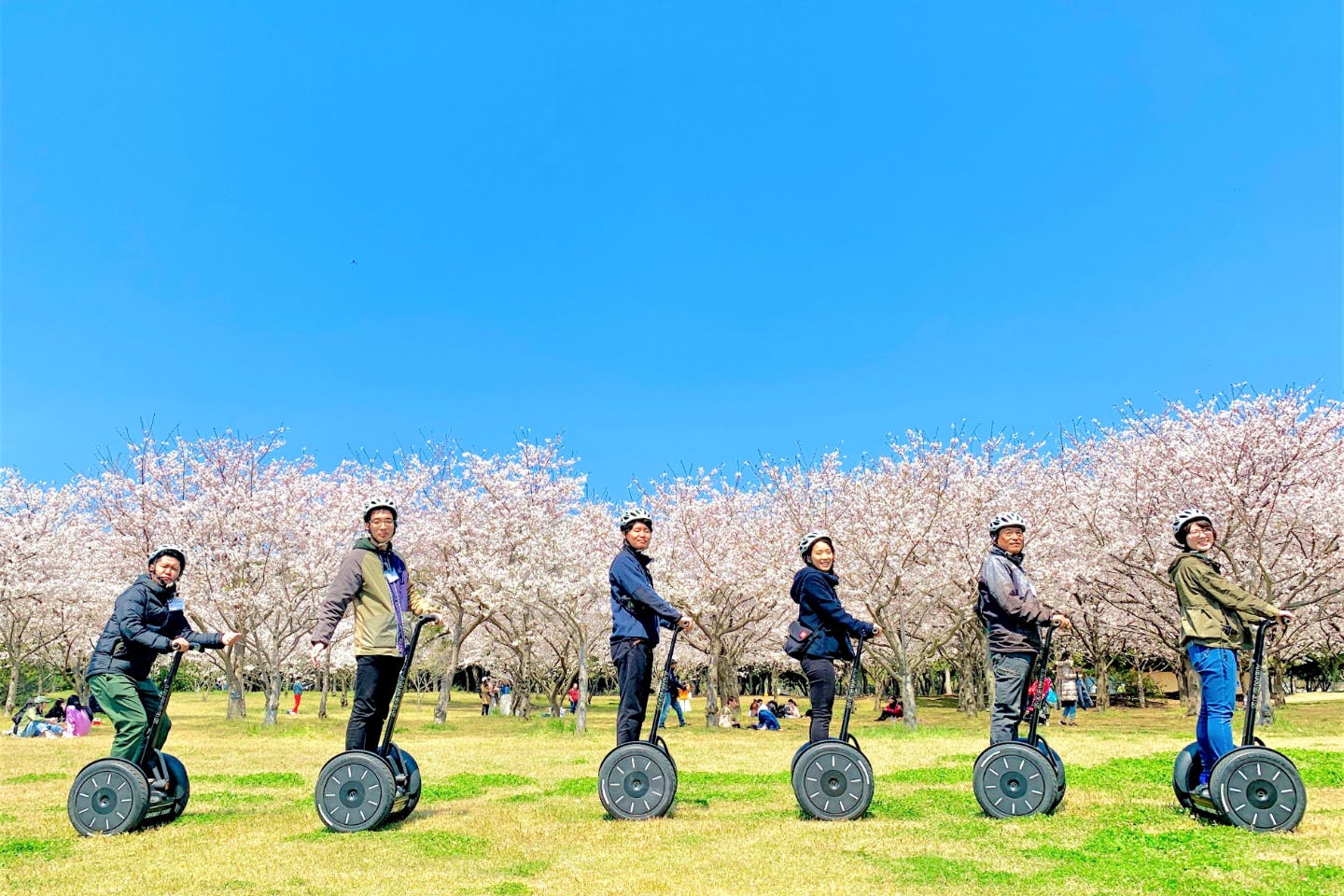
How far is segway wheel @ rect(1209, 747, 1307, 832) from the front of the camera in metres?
6.13

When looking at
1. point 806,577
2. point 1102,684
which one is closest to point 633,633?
point 806,577

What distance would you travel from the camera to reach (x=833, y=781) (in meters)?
6.93

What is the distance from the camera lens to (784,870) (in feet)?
17.1

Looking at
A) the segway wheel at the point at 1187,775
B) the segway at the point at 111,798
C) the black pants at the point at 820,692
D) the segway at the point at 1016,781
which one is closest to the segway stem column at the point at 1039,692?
the segway at the point at 1016,781

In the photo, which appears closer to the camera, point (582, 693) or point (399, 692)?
point (399, 692)

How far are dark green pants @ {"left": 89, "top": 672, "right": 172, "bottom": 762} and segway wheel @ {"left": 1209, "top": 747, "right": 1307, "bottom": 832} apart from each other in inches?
309

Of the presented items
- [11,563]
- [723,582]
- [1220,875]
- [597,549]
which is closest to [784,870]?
[1220,875]

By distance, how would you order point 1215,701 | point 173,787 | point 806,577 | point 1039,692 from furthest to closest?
point 806,577
point 173,787
point 1039,692
point 1215,701

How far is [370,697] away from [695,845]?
9.29 feet

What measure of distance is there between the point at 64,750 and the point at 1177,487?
26.5 meters

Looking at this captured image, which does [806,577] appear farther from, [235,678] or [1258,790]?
[235,678]

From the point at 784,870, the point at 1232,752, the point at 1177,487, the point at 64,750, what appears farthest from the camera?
the point at 1177,487

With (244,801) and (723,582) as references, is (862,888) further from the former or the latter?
(723,582)

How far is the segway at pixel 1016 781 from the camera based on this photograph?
6.75 m
